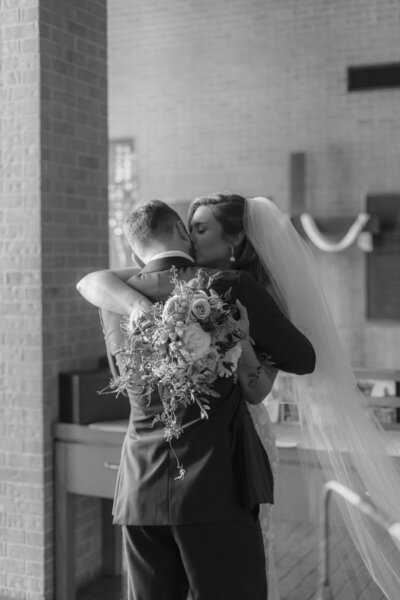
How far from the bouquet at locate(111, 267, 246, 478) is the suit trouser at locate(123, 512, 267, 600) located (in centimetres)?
23

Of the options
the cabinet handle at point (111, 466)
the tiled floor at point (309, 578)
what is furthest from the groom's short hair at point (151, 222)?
the tiled floor at point (309, 578)

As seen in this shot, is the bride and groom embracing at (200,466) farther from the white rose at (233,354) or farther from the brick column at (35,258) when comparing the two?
the brick column at (35,258)

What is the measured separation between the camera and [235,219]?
129 inches

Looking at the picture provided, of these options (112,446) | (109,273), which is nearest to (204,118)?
(112,446)

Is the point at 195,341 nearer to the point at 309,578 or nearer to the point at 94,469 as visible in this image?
the point at 94,469

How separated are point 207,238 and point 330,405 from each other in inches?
32.8

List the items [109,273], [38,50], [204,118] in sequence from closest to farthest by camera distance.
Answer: [109,273]
[38,50]
[204,118]

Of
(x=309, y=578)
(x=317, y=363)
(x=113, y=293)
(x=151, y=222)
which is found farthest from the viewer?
(x=309, y=578)

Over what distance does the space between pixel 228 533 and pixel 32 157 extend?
8.35ft

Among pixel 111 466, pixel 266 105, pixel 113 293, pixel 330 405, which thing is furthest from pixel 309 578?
pixel 266 105

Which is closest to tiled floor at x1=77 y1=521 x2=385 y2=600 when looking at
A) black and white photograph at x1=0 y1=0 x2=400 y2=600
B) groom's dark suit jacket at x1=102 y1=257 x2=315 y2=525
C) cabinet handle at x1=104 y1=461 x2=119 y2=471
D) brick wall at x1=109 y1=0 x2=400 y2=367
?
black and white photograph at x1=0 y1=0 x2=400 y2=600

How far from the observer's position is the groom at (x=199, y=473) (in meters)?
2.72

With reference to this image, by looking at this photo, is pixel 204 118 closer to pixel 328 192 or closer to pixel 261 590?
pixel 328 192

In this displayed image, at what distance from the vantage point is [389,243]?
9.70m
